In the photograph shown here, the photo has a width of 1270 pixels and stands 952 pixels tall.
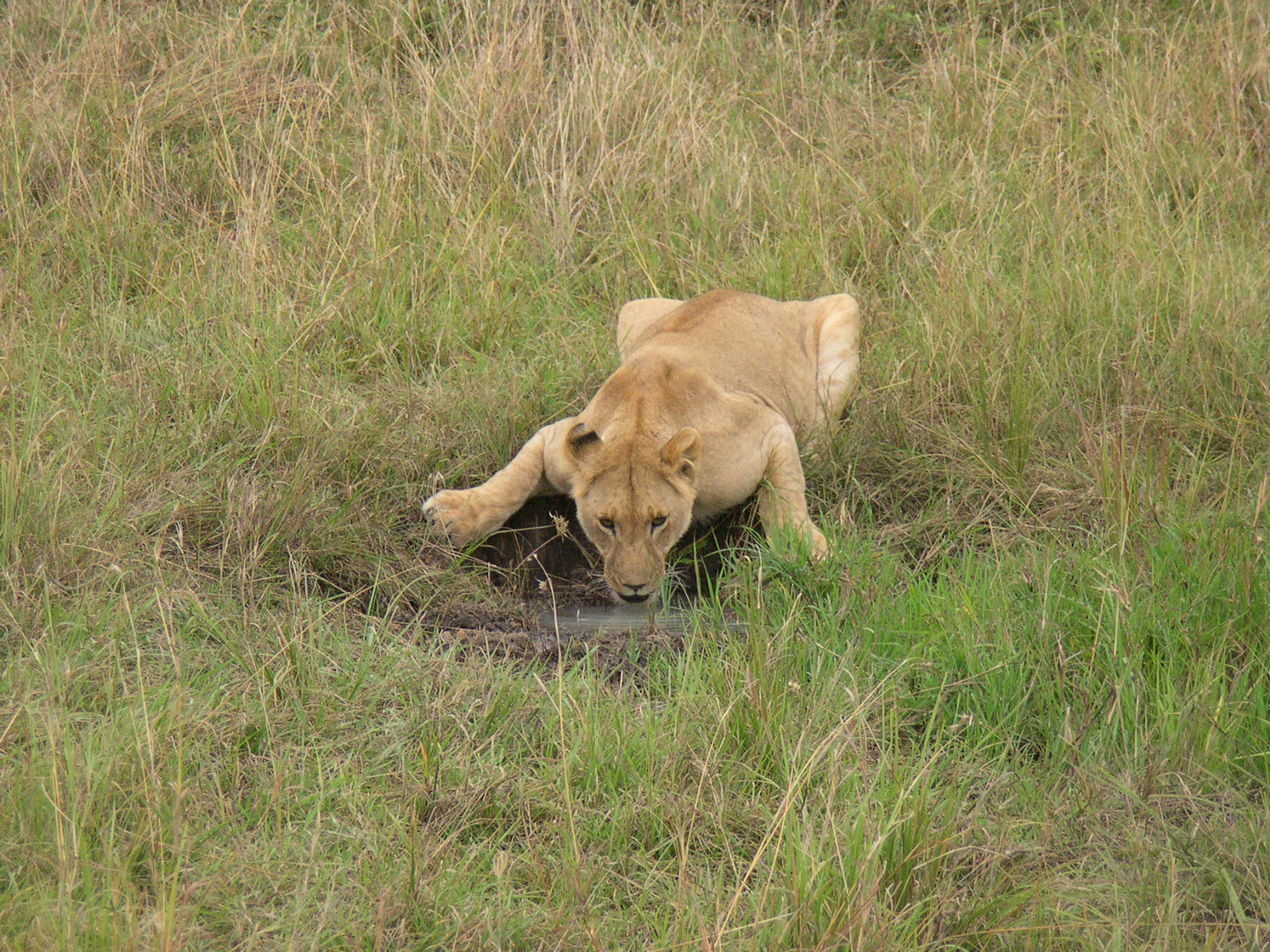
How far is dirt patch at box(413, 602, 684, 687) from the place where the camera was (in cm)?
370

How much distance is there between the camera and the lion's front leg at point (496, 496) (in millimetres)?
4426

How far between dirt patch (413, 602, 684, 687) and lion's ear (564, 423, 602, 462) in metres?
0.57

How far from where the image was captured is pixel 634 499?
14.1 feet

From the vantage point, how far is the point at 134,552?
3.75m

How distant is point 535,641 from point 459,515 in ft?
2.31

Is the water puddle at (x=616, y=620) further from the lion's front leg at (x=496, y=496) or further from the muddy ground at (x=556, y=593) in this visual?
the lion's front leg at (x=496, y=496)

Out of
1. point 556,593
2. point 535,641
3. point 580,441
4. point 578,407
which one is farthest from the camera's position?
point 578,407

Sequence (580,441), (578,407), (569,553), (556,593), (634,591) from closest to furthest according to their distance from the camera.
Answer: (634,591) < (580,441) < (556,593) < (569,553) < (578,407)

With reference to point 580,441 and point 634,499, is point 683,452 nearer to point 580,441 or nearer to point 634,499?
point 634,499

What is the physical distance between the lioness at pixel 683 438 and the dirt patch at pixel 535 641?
0.31m

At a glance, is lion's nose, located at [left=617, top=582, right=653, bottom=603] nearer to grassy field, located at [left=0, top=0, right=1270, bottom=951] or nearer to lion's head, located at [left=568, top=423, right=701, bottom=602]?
lion's head, located at [left=568, top=423, right=701, bottom=602]

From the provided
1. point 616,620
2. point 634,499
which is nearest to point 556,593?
point 616,620

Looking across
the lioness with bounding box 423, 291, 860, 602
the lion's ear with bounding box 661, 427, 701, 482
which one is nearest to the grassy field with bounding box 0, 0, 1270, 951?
the lioness with bounding box 423, 291, 860, 602

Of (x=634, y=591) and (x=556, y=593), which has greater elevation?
(x=634, y=591)
